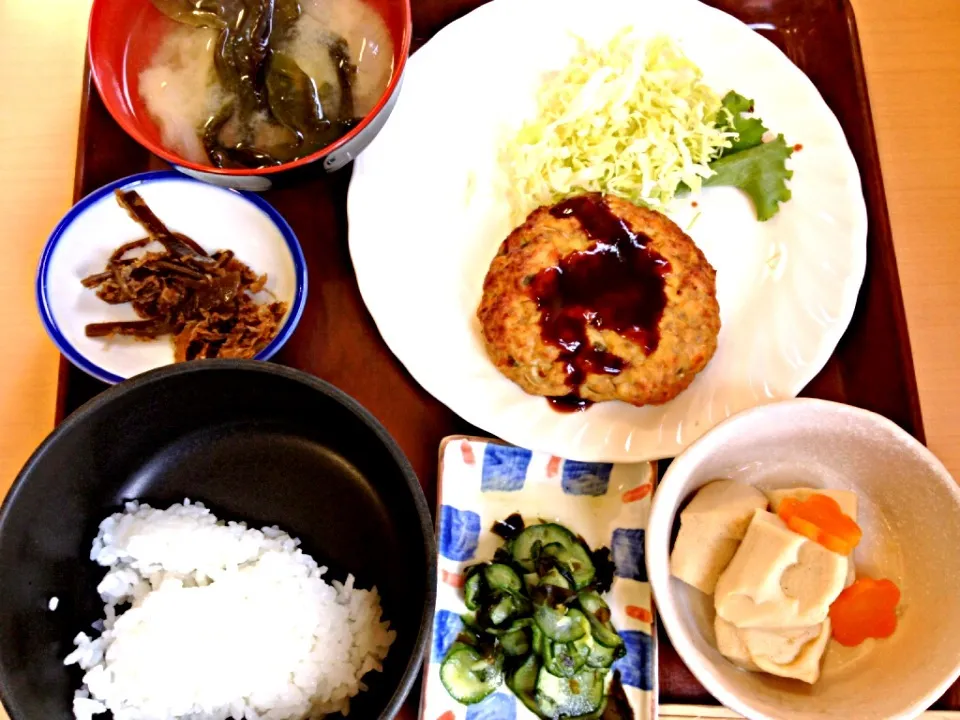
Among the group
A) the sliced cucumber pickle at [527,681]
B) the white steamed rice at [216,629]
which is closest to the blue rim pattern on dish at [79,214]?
the white steamed rice at [216,629]

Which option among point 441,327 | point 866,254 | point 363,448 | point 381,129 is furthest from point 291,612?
point 866,254

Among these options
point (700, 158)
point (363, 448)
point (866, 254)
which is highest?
point (700, 158)

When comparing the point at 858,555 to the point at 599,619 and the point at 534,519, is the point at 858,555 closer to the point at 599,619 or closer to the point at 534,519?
the point at 599,619

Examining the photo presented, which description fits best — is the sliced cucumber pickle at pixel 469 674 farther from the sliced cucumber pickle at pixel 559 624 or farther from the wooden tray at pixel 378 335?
the wooden tray at pixel 378 335

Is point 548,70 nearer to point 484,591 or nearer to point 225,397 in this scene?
point 225,397

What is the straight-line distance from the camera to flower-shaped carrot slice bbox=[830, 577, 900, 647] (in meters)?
1.42

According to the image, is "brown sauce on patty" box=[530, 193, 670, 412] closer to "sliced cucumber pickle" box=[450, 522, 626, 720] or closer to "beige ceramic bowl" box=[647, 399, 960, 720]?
"beige ceramic bowl" box=[647, 399, 960, 720]

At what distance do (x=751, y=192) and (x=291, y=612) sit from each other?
4.88 feet

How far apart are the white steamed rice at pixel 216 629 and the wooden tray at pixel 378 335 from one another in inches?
14.1

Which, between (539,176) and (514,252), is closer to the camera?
(514,252)

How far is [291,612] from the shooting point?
1.45 meters

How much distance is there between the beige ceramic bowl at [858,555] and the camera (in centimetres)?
132

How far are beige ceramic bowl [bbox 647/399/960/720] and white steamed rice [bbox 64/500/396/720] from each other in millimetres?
621

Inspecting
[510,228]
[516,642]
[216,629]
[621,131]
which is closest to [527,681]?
[516,642]
